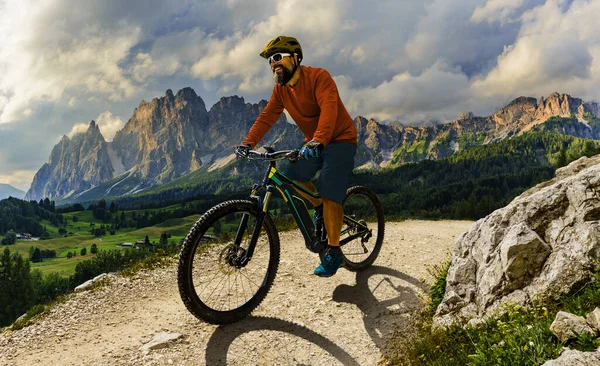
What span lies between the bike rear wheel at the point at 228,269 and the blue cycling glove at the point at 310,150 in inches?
48.5

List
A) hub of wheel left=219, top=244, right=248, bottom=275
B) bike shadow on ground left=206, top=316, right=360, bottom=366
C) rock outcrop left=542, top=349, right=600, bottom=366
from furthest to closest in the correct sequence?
hub of wheel left=219, top=244, right=248, bottom=275 → bike shadow on ground left=206, top=316, right=360, bottom=366 → rock outcrop left=542, top=349, right=600, bottom=366

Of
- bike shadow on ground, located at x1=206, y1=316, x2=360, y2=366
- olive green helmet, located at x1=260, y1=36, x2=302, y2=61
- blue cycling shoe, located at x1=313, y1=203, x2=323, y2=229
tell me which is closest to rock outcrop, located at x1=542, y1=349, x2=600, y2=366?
bike shadow on ground, located at x1=206, y1=316, x2=360, y2=366

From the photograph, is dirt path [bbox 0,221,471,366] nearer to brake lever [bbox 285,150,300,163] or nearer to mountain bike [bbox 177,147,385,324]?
mountain bike [bbox 177,147,385,324]

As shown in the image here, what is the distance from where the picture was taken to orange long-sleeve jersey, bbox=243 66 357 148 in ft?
20.2

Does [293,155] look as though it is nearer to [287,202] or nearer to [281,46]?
[287,202]

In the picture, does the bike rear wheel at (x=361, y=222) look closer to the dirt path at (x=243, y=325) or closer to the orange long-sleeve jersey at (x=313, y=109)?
the dirt path at (x=243, y=325)

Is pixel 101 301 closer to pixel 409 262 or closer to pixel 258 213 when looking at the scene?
pixel 258 213

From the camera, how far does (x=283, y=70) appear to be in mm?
6258

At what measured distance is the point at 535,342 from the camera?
343 centimetres

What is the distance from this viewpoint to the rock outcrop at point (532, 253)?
173 inches

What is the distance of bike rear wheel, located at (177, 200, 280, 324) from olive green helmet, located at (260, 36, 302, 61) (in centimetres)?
257

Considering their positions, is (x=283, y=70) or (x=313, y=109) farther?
(x=313, y=109)

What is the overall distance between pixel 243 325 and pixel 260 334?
0.40 m

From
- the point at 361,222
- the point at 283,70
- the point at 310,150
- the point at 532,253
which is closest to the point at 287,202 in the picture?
the point at 310,150
